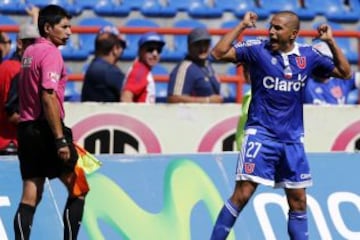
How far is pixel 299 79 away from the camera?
8.82m

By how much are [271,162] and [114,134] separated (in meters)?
3.08

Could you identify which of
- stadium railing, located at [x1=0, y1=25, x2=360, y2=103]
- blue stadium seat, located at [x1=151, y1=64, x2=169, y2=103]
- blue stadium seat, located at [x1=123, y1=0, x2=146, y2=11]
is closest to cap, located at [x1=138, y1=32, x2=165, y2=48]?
stadium railing, located at [x1=0, y1=25, x2=360, y2=103]

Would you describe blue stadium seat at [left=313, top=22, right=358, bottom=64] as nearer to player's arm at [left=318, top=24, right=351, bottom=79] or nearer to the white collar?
player's arm at [left=318, top=24, right=351, bottom=79]

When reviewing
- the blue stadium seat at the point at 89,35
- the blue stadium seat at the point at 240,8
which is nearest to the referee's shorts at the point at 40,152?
the blue stadium seat at the point at 89,35

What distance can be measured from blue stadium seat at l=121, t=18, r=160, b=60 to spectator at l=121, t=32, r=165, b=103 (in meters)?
2.34

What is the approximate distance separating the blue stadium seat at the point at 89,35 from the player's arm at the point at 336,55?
19.2 feet

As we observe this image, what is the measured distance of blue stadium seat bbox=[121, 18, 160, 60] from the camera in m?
14.6

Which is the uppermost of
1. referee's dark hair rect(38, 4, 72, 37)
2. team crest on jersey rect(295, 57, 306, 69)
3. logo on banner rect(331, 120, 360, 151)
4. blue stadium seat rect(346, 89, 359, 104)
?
referee's dark hair rect(38, 4, 72, 37)

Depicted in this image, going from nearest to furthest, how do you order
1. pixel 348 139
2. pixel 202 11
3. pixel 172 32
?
pixel 348 139 < pixel 172 32 < pixel 202 11

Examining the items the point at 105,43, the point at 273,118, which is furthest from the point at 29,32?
the point at 273,118

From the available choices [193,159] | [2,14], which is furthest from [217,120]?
[2,14]

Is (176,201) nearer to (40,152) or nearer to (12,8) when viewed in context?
(40,152)

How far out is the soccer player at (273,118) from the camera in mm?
8688

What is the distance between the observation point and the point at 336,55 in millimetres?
9023
